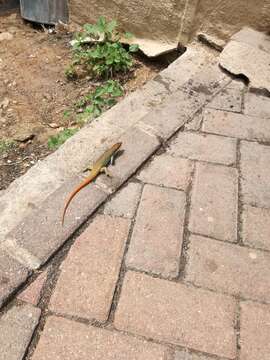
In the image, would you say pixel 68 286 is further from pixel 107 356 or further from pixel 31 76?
pixel 31 76

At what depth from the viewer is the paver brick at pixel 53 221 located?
2148mm

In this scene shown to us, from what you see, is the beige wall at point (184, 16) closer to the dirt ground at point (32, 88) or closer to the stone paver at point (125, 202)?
the dirt ground at point (32, 88)

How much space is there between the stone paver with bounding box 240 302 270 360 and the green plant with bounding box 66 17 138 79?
8.64ft

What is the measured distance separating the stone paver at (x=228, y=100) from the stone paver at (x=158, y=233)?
1.03 metres

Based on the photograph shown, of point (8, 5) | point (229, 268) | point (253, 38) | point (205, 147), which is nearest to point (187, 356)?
point (229, 268)

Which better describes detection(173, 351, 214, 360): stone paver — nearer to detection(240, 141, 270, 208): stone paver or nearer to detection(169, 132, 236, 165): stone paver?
detection(240, 141, 270, 208): stone paver

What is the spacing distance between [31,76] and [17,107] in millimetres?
503

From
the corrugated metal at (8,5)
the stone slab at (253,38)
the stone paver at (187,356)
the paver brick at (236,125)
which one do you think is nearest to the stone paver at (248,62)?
the stone slab at (253,38)

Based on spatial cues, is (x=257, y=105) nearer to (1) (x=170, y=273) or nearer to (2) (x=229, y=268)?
(2) (x=229, y=268)

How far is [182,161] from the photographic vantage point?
278 cm

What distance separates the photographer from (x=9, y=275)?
6.61ft

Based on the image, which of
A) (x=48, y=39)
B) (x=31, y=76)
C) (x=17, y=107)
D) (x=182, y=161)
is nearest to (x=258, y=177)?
(x=182, y=161)

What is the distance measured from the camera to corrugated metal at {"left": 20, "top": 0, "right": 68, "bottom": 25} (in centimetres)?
446

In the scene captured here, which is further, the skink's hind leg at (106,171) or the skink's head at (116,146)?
the skink's head at (116,146)
